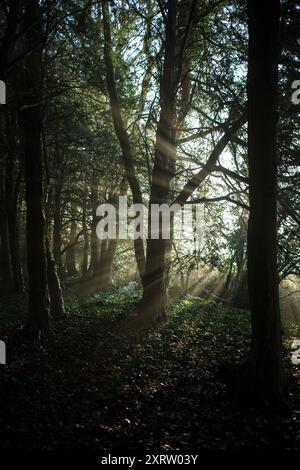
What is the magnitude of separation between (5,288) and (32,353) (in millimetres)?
10066

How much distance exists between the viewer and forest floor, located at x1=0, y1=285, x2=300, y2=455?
5.30 metres

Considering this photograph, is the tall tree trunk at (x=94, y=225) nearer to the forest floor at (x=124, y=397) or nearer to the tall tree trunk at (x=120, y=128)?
the tall tree trunk at (x=120, y=128)

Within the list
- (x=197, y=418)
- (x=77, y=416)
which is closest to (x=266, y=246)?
(x=197, y=418)

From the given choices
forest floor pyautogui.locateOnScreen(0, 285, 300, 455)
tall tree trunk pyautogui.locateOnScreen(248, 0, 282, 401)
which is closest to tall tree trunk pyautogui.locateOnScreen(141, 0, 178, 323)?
forest floor pyautogui.locateOnScreen(0, 285, 300, 455)

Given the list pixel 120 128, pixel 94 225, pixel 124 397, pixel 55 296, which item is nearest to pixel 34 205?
pixel 55 296

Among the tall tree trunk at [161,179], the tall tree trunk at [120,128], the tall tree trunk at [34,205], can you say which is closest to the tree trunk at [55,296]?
the tall tree trunk at [34,205]

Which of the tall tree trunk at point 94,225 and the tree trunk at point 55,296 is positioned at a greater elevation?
the tall tree trunk at point 94,225

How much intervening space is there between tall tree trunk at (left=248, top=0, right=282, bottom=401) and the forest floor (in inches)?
32.9

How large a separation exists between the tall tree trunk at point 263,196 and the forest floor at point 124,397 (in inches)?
32.9

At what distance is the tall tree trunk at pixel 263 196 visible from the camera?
249 inches

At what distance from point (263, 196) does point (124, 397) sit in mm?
3961

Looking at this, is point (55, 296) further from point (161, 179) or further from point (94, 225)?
point (94, 225)

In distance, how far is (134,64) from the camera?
11805 mm

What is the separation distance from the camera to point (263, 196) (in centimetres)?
648
